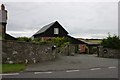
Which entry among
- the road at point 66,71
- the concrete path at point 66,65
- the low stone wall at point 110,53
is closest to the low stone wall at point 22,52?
the concrete path at point 66,65

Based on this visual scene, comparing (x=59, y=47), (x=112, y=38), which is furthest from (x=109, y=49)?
(x=59, y=47)

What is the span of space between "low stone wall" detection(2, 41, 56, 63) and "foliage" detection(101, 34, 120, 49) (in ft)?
55.8

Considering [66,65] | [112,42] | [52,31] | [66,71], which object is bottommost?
[66,71]

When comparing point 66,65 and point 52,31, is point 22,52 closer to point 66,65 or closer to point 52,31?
point 66,65

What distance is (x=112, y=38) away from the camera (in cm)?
4112

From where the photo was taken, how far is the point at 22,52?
22609mm

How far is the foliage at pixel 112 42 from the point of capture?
131 ft

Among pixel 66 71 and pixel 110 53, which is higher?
pixel 110 53

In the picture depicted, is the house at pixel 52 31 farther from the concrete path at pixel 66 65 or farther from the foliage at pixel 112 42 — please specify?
the concrete path at pixel 66 65

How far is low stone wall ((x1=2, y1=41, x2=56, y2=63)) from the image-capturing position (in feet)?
71.1

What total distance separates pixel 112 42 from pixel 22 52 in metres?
20.5

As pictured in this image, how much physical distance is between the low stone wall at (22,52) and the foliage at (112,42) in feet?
55.8

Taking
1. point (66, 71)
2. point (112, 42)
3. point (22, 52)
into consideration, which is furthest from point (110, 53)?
point (66, 71)

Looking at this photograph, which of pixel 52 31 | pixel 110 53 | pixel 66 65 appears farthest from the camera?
pixel 52 31
